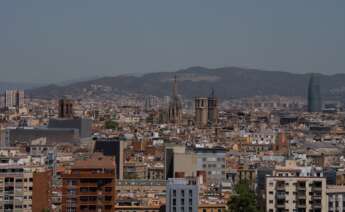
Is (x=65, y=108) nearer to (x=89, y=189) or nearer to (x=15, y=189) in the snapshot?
(x=15, y=189)

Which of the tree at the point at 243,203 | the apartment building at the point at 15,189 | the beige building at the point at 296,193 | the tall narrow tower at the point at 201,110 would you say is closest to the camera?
the beige building at the point at 296,193

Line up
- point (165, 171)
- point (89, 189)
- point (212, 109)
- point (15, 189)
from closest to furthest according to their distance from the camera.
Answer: point (89, 189) → point (15, 189) → point (165, 171) → point (212, 109)

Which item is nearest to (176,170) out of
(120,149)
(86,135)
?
(120,149)

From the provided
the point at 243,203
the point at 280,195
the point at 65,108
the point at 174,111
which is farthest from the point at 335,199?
the point at 174,111

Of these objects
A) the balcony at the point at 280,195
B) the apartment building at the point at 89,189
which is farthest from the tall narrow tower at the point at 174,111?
the apartment building at the point at 89,189

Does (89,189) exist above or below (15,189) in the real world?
above

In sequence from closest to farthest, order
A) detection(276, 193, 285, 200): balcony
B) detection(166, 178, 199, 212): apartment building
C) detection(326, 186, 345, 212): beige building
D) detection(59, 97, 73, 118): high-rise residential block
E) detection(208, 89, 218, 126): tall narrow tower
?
detection(326, 186, 345, 212): beige building, detection(276, 193, 285, 200): balcony, detection(166, 178, 199, 212): apartment building, detection(59, 97, 73, 118): high-rise residential block, detection(208, 89, 218, 126): tall narrow tower

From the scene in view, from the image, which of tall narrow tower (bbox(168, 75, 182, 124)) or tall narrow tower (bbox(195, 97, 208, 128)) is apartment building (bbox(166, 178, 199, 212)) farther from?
tall narrow tower (bbox(195, 97, 208, 128))

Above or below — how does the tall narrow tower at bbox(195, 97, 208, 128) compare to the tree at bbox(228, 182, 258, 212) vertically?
above

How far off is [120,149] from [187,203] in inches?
1238

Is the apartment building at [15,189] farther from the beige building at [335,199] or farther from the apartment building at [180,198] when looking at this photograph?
the beige building at [335,199]

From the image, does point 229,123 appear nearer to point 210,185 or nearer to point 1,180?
point 210,185

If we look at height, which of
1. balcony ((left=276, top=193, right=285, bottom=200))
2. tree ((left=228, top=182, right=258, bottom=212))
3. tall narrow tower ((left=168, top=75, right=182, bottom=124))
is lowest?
tree ((left=228, top=182, right=258, bottom=212))

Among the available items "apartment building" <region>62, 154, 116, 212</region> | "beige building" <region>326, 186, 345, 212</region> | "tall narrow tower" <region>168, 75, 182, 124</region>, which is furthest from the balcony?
"tall narrow tower" <region>168, 75, 182, 124</region>
